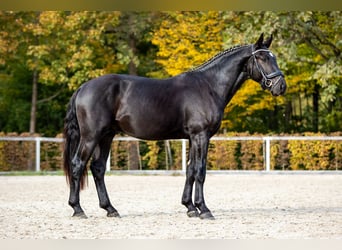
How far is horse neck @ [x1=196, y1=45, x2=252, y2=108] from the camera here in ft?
27.1

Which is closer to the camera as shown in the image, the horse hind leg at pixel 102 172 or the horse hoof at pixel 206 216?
the horse hoof at pixel 206 216

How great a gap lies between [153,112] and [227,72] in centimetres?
111

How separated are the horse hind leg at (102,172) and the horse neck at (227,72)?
60.1 inches

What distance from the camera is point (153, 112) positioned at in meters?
8.03

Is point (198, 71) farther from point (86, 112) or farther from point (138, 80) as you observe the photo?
point (86, 112)

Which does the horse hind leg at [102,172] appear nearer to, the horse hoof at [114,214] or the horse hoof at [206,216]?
the horse hoof at [114,214]

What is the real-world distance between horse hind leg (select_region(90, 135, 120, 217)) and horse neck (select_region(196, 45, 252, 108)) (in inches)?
60.1

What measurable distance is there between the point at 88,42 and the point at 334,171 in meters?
8.66

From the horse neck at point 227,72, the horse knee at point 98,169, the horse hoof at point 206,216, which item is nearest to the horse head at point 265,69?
the horse neck at point 227,72

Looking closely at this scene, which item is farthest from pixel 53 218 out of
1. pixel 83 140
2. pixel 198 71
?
pixel 198 71

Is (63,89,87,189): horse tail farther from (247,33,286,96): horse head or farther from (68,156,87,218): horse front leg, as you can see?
(247,33,286,96): horse head

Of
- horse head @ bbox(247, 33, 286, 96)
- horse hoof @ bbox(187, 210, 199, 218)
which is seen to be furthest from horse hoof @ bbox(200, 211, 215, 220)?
horse head @ bbox(247, 33, 286, 96)

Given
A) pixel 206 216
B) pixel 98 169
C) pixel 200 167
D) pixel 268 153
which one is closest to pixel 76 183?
pixel 98 169

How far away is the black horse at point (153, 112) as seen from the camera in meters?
8.00
